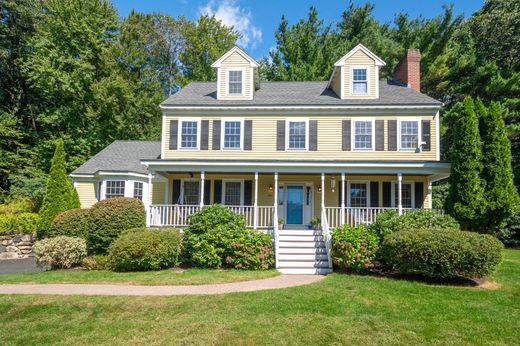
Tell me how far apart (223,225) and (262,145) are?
200 inches

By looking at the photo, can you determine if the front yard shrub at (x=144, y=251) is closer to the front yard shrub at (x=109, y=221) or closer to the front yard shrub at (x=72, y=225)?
the front yard shrub at (x=109, y=221)

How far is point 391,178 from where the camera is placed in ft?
52.5

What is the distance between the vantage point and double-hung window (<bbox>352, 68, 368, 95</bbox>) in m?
16.3

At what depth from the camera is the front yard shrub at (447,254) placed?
30.2 ft

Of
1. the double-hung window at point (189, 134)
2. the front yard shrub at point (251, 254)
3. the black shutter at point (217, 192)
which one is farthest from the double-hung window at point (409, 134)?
the double-hung window at point (189, 134)

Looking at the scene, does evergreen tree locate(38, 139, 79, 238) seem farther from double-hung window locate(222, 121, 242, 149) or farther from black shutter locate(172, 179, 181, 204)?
double-hung window locate(222, 121, 242, 149)

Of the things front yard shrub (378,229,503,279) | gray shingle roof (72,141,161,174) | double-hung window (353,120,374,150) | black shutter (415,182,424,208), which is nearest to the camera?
front yard shrub (378,229,503,279)

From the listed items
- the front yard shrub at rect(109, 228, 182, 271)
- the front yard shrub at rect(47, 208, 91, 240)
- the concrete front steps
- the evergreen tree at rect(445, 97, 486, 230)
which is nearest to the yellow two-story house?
the concrete front steps

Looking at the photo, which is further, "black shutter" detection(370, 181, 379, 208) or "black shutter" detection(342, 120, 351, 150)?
"black shutter" detection(370, 181, 379, 208)

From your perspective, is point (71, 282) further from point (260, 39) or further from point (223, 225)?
point (260, 39)

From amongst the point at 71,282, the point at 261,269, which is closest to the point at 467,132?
the point at 261,269

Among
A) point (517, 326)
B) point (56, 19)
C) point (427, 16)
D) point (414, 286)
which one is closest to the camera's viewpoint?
point (517, 326)

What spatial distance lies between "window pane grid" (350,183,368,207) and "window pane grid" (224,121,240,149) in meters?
5.66

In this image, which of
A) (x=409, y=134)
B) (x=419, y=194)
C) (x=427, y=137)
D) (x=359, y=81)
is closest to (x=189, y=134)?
(x=359, y=81)
